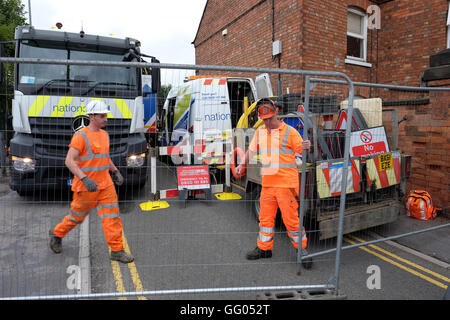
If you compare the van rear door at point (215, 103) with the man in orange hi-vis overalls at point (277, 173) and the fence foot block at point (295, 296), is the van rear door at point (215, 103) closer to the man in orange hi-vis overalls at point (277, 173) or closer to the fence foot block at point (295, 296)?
the man in orange hi-vis overalls at point (277, 173)

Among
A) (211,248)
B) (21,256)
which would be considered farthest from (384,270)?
(21,256)

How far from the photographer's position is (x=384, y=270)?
12.5ft

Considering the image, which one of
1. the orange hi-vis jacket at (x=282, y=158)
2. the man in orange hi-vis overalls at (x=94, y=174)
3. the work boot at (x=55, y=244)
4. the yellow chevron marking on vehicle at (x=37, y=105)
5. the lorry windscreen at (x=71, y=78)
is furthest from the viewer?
the lorry windscreen at (x=71, y=78)

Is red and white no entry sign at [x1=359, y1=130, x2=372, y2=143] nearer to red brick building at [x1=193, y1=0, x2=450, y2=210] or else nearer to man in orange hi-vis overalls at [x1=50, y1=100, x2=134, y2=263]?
man in orange hi-vis overalls at [x1=50, y1=100, x2=134, y2=263]

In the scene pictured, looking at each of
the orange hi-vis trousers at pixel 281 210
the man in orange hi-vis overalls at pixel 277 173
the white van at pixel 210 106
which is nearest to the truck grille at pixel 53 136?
the white van at pixel 210 106

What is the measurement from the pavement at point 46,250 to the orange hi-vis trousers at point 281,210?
2.00 m

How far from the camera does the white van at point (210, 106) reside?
5.45 m

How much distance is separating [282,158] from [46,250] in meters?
3.28

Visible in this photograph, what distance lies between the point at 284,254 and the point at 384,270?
1.22m

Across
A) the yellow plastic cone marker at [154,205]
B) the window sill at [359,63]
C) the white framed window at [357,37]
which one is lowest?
the yellow plastic cone marker at [154,205]

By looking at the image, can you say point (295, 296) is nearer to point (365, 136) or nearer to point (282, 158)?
point (282, 158)
